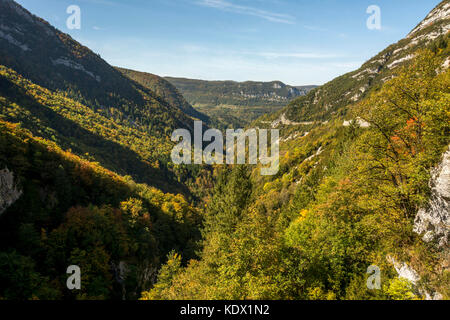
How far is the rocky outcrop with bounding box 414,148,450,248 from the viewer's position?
11.8 metres

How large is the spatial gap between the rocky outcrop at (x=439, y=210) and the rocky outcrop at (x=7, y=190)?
131 ft

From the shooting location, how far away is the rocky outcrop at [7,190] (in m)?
25.6

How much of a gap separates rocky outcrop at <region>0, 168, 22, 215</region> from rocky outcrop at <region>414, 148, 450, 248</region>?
39.8 metres

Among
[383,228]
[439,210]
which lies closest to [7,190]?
[383,228]

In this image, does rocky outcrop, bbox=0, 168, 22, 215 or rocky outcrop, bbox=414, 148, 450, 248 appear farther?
rocky outcrop, bbox=0, 168, 22, 215

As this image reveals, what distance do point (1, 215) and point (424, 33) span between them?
282 metres

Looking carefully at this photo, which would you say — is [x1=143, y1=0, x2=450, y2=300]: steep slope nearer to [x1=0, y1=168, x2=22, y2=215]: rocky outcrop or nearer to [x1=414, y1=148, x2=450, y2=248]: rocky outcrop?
[x1=414, y1=148, x2=450, y2=248]: rocky outcrop

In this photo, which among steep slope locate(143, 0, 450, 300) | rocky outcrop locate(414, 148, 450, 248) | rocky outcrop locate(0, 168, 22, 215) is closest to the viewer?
rocky outcrop locate(414, 148, 450, 248)

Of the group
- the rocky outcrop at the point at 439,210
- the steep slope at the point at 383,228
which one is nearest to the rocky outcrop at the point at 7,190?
the steep slope at the point at 383,228

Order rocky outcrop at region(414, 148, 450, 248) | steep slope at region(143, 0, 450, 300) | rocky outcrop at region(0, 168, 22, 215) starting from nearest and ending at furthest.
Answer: rocky outcrop at region(414, 148, 450, 248) → steep slope at region(143, 0, 450, 300) → rocky outcrop at region(0, 168, 22, 215)

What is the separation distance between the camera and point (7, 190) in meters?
26.5

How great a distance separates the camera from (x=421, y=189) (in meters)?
13.9

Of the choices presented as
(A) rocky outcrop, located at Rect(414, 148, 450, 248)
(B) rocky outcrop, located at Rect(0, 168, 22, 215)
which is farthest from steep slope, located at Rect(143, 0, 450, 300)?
(B) rocky outcrop, located at Rect(0, 168, 22, 215)
